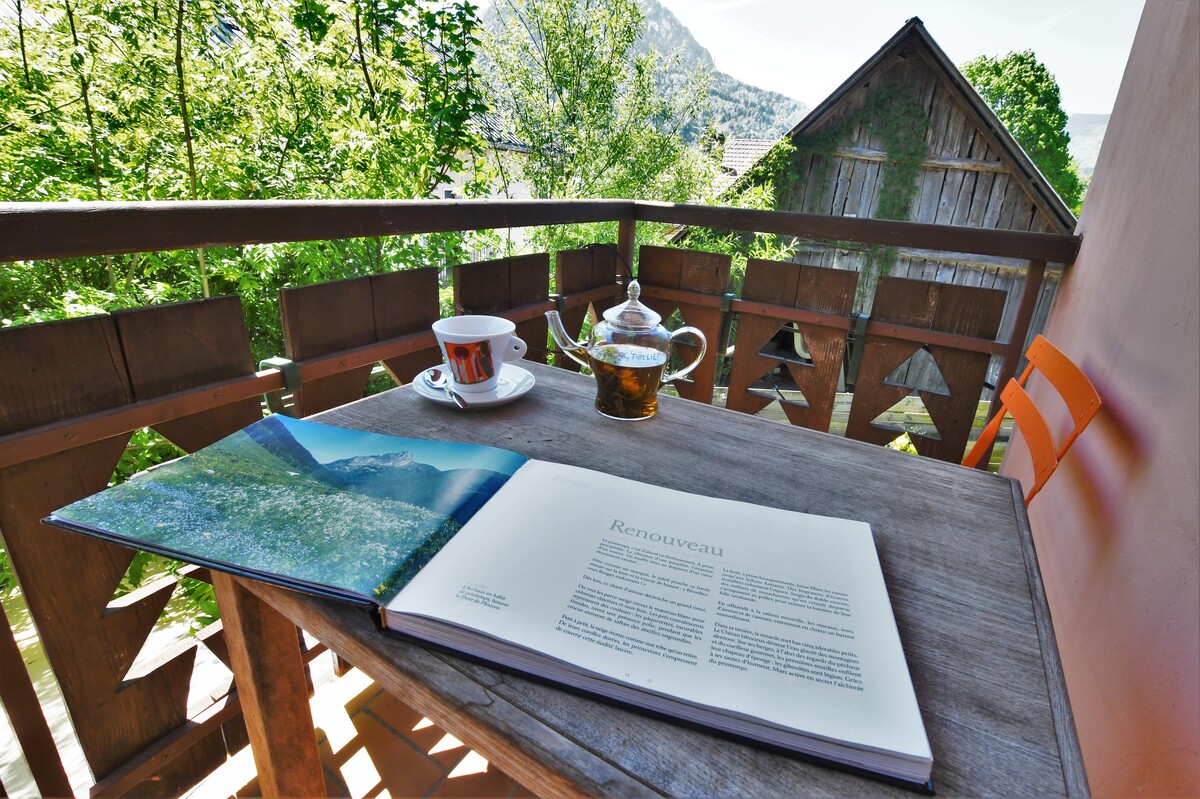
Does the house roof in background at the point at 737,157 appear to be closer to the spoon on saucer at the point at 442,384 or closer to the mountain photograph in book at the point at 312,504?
the spoon on saucer at the point at 442,384

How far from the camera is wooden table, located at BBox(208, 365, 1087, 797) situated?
36 centimetres

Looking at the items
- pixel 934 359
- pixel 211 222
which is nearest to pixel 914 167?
pixel 934 359

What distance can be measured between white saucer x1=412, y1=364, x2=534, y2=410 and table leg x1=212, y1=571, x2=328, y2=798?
0.37 metres

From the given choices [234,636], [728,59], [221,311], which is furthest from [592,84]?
[234,636]

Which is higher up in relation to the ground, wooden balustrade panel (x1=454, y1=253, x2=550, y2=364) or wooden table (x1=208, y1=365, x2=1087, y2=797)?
wooden balustrade panel (x1=454, y1=253, x2=550, y2=364)

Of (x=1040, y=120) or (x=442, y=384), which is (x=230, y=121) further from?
(x=1040, y=120)

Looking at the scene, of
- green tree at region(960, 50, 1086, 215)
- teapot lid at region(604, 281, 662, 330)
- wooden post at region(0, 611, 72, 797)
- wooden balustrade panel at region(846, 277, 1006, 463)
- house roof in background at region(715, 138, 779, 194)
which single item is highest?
green tree at region(960, 50, 1086, 215)

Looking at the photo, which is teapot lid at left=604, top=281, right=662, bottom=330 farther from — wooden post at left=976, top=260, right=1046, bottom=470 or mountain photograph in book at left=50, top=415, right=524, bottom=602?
wooden post at left=976, top=260, right=1046, bottom=470

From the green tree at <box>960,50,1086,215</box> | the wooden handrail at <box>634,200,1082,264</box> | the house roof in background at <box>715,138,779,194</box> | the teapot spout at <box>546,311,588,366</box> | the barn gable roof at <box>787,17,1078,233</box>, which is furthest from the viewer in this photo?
the green tree at <box>960,50,1086,215</box>

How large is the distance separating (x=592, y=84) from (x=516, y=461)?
852 cm

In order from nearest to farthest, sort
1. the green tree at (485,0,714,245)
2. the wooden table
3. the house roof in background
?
the wooden table, the green tree at (485,0,714,245), the house roof in background

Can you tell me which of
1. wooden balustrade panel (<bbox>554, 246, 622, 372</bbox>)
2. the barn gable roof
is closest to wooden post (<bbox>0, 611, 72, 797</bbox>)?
wooden balustrade panel (<bbox>554, 246, 622, 372</bbox>)

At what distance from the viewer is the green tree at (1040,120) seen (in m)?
10.7

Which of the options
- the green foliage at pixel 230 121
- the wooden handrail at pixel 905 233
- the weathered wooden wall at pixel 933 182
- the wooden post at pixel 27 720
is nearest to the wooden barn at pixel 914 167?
the weathered wooden wall at pixel 933 182
